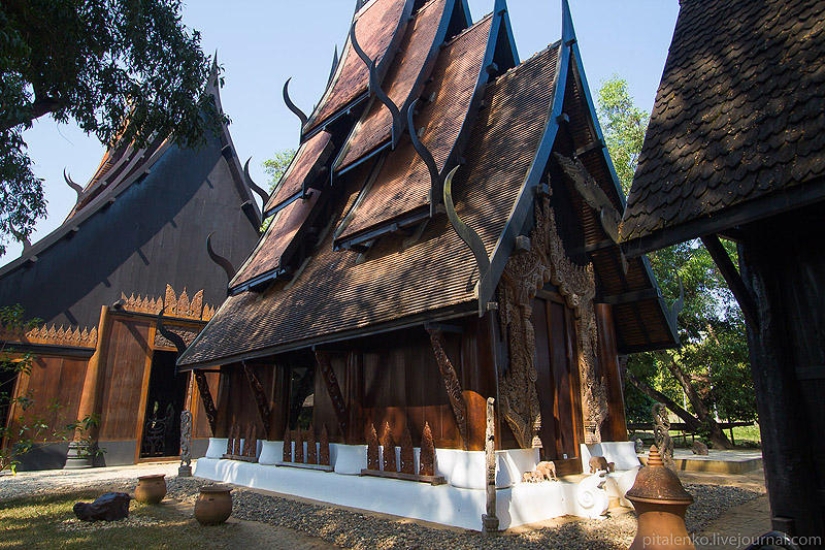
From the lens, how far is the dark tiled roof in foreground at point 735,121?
11.1 ft

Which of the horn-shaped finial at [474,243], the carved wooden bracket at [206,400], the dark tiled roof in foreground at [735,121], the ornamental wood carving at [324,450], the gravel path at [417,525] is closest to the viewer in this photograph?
the dark tiled roof in foreground at [735,121]

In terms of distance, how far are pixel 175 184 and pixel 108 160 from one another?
24.8ft

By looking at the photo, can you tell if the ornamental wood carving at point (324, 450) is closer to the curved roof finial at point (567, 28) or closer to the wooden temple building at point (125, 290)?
the wooden temple building at point (125, 290)

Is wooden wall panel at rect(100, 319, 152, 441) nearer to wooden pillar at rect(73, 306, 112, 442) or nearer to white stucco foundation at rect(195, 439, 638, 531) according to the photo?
wooden pillar at rect(73, 306, 112, 442)

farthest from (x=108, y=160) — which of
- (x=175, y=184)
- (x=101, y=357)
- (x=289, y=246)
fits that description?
(x=289, y=246)

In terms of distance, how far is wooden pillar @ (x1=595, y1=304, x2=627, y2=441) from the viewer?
8492 millimetres

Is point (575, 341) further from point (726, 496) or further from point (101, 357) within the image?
point (101, 357)

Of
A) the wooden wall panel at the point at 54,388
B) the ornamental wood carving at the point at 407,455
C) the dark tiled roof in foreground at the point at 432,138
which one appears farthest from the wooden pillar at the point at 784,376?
the wooden wall panel at the point at 54,388

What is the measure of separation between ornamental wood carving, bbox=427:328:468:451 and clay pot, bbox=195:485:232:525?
3.04 meters

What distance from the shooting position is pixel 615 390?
8617 millimetres

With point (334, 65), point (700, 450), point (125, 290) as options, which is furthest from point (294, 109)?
point (700, 450)

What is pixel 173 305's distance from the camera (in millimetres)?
15391

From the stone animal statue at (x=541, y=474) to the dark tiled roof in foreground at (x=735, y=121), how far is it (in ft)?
11.5

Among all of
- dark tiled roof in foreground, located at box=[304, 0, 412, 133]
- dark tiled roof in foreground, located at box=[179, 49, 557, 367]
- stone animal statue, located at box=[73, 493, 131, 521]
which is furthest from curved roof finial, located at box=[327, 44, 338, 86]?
stone animal statue, located at box=[73, 493, 131, 521]
